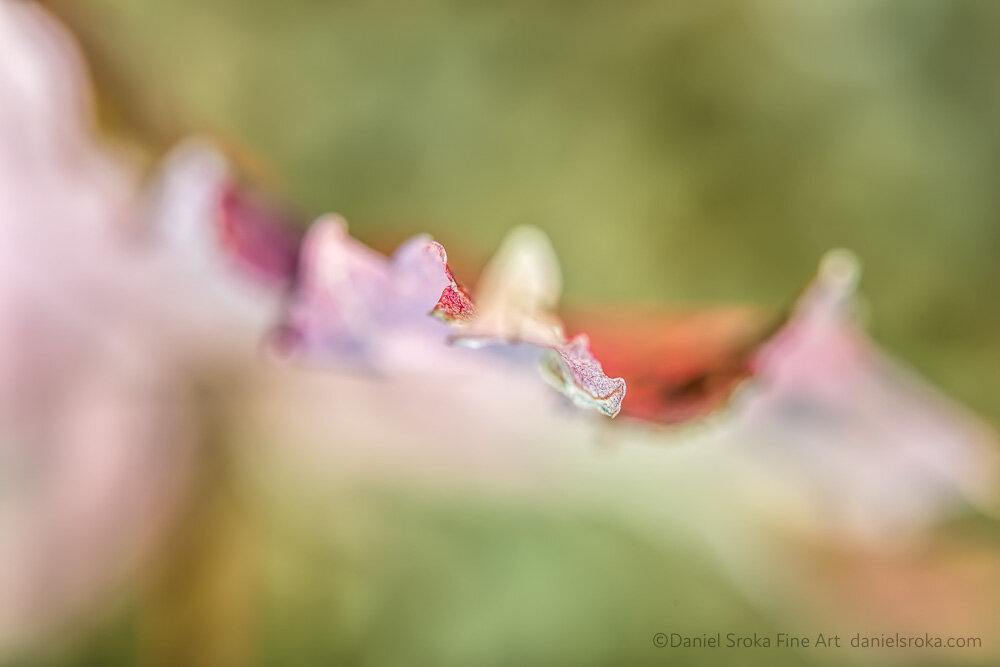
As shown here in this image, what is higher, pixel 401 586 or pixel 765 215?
pixel 765 215

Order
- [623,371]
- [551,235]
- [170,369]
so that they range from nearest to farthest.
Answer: [623,371] < [170,369] < [551,235]

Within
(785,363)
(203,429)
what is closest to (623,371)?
(785,363)

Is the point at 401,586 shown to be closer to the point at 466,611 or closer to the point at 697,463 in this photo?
the point at 466,611

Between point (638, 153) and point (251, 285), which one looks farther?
point (638, 153)

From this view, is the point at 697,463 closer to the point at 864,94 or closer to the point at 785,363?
the point at 785,363

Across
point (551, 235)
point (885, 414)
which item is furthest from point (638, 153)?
point (885, 414)

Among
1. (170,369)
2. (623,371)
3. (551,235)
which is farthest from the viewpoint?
(551,235)
